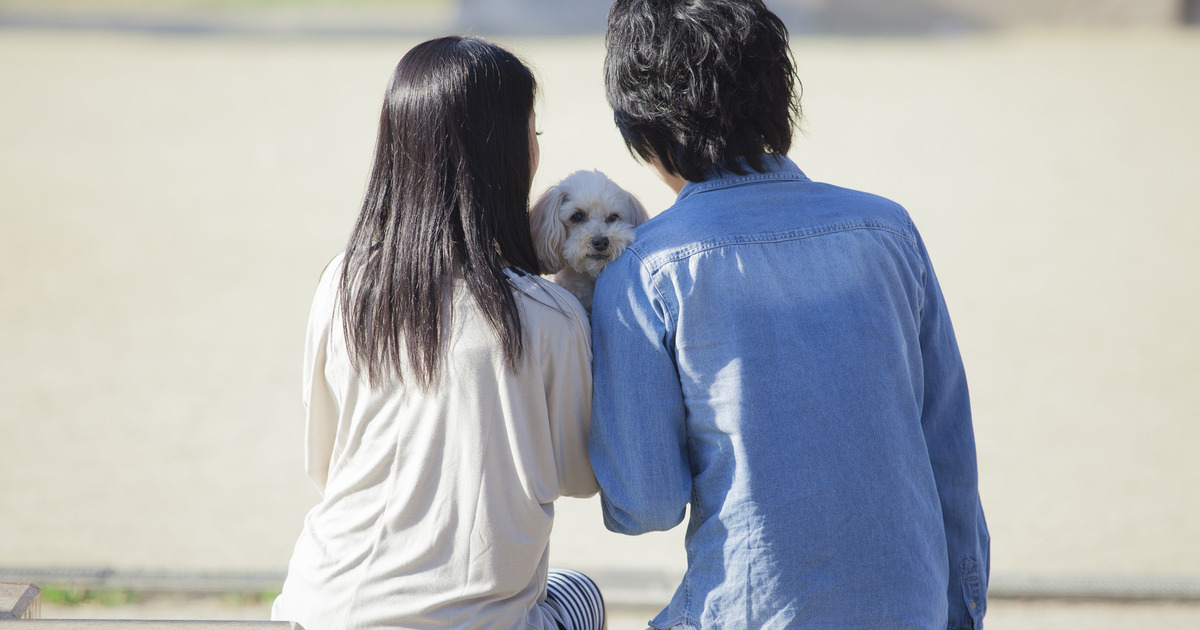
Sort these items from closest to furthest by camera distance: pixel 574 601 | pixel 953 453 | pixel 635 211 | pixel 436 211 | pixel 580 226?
pixel 436 211 < pixel 953 453 < pixel 574 601 < pixel 580 226 < pixel 635 211

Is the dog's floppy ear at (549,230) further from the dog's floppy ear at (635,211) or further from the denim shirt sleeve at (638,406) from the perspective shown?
the denim shirt sleeve at (638,406)

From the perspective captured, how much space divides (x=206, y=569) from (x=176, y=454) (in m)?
1.48

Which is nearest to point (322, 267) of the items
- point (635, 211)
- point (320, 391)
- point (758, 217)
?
point (635, 211)

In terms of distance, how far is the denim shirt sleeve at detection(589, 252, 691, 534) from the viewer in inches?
65.4

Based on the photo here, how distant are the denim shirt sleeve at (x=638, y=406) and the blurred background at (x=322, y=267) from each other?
62 cm

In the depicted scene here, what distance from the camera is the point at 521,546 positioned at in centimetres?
169

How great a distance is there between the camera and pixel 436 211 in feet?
5.65

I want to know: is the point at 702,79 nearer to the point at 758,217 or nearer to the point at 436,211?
the point at 758,217

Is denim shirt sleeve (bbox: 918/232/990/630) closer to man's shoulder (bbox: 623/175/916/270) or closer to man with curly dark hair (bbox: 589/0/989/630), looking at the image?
man with curly dark hair (bbox: 589/0/989/630)

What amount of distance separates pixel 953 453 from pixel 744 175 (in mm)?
685

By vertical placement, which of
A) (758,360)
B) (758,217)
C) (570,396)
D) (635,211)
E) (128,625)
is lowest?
(128,625)

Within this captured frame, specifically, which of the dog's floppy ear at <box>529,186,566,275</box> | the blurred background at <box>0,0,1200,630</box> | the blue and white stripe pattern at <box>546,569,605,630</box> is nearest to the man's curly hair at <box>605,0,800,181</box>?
the blurred background at <box>0,0,1200,630</box>

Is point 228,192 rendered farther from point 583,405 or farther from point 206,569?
point 583,405

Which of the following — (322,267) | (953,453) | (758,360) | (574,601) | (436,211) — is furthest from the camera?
(322,267)
